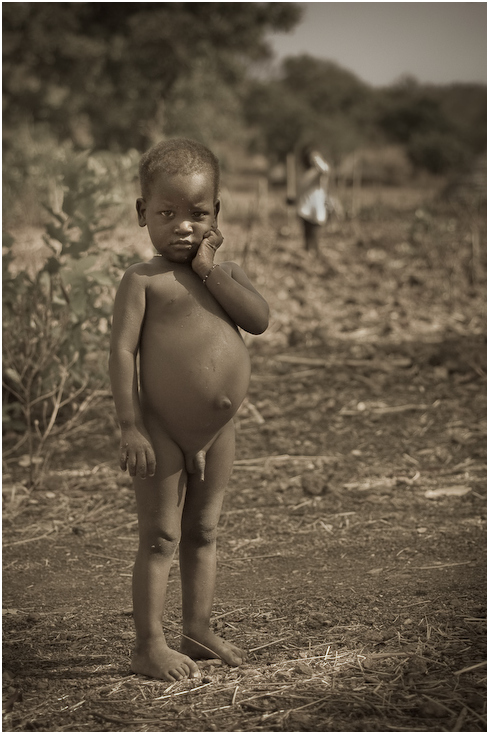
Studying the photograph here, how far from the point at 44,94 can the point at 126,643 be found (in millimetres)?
20101

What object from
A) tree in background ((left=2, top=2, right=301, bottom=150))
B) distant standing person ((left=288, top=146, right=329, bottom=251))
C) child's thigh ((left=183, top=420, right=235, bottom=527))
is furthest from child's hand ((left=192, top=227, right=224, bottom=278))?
tree in background ((left=2, top=2, right=301, bottom=150))

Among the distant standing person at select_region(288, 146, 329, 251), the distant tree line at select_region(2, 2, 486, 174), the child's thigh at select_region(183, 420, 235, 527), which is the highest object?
the distant tree line at select_region(2, 2, 486, 174)

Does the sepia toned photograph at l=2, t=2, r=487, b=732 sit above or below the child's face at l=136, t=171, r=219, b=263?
below

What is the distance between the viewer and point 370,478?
429 cm

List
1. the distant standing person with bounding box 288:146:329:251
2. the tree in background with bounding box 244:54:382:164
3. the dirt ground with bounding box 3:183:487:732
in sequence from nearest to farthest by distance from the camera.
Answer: the dirt ground with bounding box 3:183:487:732
the distant standing person with bounding box 288:146:329:251
the tree in background with bounding box 244:54:382:164

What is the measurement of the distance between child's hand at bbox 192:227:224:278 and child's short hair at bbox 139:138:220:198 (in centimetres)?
14

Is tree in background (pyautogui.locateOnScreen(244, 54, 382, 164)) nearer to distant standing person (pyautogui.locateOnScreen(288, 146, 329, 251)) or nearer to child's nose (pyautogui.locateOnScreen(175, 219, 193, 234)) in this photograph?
distant standing person (pyautogui.locateOnScreen(288, 146, 329, 251))

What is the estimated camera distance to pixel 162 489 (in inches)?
95.2

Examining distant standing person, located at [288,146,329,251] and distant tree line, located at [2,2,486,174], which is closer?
distant standing person, located at [288,146,329,251]

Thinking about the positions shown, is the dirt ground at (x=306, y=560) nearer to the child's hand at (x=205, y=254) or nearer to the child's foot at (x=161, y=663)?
the child's foot at (x=161, y=663)

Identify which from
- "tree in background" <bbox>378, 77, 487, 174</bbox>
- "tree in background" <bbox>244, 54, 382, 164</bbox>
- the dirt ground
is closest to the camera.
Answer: the dirt ground

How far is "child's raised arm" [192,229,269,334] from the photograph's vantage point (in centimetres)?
241

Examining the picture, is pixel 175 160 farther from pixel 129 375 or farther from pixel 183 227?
pixel 129 375

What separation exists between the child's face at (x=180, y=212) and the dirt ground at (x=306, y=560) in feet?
3.98
